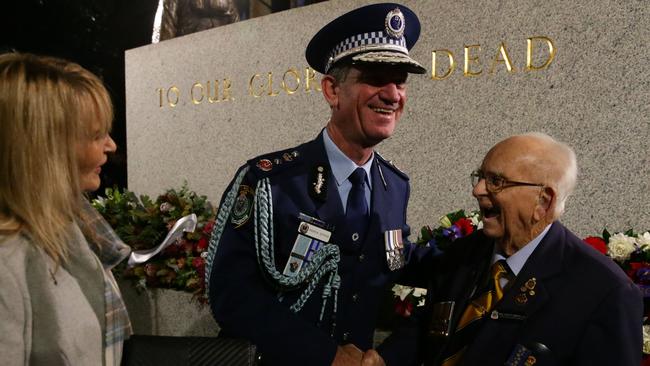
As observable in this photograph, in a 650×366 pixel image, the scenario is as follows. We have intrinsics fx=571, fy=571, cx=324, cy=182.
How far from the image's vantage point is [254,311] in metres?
2.00

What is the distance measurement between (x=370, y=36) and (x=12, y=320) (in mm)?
1538

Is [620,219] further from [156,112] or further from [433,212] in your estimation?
[156,112]

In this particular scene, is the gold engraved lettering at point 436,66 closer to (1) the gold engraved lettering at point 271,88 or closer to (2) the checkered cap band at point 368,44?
(1) the gold engraved lettering at point 271,88

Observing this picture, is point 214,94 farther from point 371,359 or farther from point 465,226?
point 371,359

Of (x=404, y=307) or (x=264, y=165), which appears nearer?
(x=264, y=165)

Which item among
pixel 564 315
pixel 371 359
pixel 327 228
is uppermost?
pixel 327 228

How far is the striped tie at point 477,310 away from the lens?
78.9 inches

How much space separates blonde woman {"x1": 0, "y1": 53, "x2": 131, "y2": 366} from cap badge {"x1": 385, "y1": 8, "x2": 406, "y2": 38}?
1173mm

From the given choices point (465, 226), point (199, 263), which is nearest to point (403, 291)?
point (465, 226)

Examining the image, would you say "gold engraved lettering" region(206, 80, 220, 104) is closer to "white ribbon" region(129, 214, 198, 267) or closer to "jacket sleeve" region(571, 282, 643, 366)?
"white ribbon" region(129, 214, 198, 267)

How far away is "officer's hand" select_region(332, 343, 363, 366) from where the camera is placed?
A: 1.98 meters

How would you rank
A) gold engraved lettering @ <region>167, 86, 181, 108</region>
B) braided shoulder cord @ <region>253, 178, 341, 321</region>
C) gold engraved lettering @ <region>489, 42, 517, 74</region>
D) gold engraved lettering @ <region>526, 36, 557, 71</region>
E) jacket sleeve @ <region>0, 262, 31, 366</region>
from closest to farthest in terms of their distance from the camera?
jacket sleeve @ <region>0, 262, 31, 366</region>
braided shoulder cord @ <region>253, 178, 341, 321</region>
gold engraved lettering @ <region>526, 36, 557, 71</region>
gold engraved lettering @ <region>489, 42, 517, 74</region>
gold engraved lettering @ <region>167, 86, 181, 108</region>

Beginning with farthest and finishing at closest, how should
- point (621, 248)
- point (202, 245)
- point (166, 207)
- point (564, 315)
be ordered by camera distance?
point (166, 207) → point (202, 245) → point (621, 248) → point (564, 315)

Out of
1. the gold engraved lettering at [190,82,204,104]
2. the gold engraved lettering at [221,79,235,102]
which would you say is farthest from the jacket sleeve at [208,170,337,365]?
the gold engraved lettering at [190,82,204,104]
